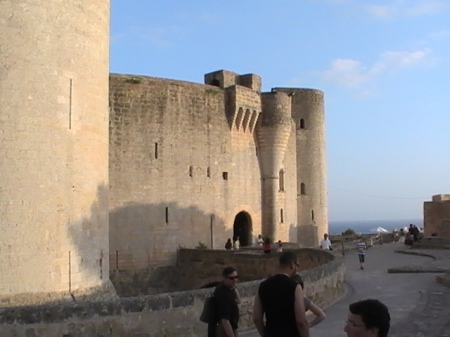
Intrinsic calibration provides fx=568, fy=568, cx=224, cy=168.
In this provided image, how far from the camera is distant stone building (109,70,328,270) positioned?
1861 centimetres

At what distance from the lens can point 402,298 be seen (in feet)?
32.6

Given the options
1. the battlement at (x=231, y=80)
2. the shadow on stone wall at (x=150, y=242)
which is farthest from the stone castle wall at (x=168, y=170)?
the battlement at (x=231, y=80)

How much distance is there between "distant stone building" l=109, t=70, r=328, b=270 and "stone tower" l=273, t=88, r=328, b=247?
1.21m

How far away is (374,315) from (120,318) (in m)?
4.83

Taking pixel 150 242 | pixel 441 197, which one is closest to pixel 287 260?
pixel 150 242

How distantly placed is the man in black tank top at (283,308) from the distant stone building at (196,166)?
14506 millimetres

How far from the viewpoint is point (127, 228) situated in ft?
60.7

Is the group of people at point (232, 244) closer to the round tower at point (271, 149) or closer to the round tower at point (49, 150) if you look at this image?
Result: the round tower at point (271, 149)

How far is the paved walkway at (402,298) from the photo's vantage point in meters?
7.42

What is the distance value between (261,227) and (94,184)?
12840mm

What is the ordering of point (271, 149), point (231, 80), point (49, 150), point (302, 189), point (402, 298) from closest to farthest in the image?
point (402, 298)
point (49, 150)
point (231, 80)
point (271, 149)
point (302, 189)

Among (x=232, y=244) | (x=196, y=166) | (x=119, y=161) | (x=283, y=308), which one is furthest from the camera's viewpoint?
(x=232, y=244)

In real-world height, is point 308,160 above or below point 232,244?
above

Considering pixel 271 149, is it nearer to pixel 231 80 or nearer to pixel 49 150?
pixel 231 80
